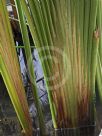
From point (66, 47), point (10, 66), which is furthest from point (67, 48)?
point (10, 66)

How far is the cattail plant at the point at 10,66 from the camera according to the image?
1021 mm

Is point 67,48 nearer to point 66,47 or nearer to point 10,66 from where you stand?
point 66,47

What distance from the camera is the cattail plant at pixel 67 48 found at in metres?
1.03

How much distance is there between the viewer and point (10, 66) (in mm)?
1042

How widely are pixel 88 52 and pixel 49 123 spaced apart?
47cm

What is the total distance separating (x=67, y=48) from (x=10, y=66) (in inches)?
8.3

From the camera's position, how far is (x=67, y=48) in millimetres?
1063

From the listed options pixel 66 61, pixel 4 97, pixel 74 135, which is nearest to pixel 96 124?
pixel 74 135

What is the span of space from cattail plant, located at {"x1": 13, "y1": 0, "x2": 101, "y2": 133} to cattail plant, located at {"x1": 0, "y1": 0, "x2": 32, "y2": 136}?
0.08 metres

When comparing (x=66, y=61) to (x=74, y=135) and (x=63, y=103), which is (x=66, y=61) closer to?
(x=63, y=103)

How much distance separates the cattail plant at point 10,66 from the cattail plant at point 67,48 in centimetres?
8

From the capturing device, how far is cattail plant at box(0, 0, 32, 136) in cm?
102

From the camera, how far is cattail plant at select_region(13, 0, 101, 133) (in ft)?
3.38

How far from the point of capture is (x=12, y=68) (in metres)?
1.05
